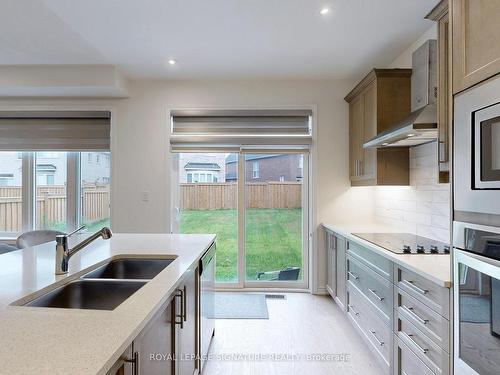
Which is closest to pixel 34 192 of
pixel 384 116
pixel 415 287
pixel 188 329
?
pixel 188 329

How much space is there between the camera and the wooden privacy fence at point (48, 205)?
393 centimetres

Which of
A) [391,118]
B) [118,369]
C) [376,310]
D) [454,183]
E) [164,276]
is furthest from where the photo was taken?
[391,118]

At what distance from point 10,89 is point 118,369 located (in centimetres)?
383

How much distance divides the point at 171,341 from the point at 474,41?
1.86 m

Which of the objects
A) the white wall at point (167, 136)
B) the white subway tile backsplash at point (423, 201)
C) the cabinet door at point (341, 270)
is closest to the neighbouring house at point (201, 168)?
the white wall at point (167, 136)

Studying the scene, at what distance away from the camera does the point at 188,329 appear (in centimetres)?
168

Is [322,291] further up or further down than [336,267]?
further down

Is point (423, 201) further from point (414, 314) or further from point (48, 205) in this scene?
point (48, 205)

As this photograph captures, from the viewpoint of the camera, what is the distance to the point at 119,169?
3.71m

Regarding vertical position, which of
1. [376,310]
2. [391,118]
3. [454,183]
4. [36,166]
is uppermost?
[391,118]

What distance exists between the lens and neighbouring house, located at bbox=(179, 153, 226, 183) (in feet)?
12.6

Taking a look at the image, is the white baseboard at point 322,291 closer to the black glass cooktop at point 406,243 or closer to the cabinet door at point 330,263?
the cabinet door at point 330,263

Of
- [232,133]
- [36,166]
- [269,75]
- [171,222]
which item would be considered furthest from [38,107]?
[269,75]

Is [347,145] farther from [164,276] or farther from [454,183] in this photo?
[164,276]
